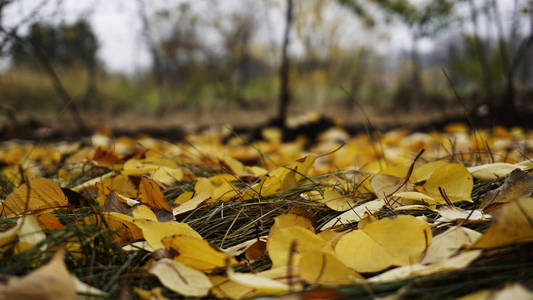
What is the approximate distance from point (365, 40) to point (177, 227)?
7.98m

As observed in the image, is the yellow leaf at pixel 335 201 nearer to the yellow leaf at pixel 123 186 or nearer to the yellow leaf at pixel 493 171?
the yellow leaf at pixel 493 171

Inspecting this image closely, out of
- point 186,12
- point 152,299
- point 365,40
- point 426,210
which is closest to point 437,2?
point 365,40

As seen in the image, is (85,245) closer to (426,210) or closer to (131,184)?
(131,184)

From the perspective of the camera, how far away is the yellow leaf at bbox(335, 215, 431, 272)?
48 cm

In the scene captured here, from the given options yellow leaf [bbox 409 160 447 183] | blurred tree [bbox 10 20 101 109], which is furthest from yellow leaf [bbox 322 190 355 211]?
blurred tree [bbox 10 20 101 109]

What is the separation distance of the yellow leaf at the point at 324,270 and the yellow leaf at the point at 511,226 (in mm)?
156

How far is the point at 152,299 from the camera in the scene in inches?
16.9

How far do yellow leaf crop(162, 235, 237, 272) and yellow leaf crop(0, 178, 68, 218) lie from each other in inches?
11.3

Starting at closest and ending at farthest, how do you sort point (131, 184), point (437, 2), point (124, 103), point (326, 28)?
point (131, 184), point (437, 2), point (326, 28), point (124, 103)

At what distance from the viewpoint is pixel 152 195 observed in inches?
26.3

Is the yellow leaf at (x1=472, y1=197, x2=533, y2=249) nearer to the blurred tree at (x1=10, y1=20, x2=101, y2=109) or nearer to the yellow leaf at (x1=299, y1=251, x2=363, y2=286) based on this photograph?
the yellow leaf at (x1=299, y1=251, x2=363, y2=286)

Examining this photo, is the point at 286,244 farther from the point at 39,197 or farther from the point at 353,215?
the point at 39,197

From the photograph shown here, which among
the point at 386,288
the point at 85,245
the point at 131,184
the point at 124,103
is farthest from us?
the point at 124,103

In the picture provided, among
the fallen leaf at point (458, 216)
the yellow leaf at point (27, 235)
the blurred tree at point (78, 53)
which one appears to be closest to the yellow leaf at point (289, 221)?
the fallen leaf at point (458, 216)
